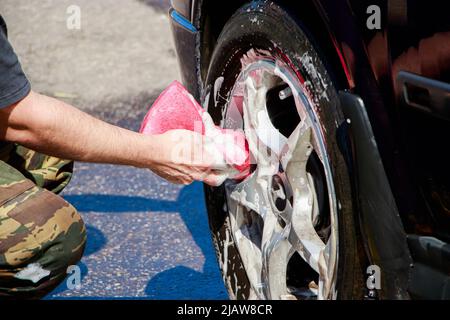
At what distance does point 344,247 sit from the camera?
1.81m

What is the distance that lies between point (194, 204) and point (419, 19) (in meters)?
2.27

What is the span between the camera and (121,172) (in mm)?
4219

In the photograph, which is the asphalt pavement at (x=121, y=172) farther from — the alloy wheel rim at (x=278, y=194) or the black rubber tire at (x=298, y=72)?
the alloy wheel rim at (x=278, y=194)

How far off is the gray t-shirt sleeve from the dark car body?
79 centimetres

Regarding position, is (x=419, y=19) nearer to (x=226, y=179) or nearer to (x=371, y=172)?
Result: (x=371, y=172)

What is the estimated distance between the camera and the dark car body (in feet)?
5.26

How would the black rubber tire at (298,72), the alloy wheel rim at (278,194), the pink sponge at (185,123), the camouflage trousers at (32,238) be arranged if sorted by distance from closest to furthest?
the black rubber tire at (298,72), the alloy wheel rim at (278,194), the camouflage trousers at (32,238), the pink sponge at (185,123)

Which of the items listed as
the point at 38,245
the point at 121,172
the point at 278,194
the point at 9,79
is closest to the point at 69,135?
the point at 9,79

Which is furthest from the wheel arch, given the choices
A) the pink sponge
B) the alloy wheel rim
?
the pink sponge

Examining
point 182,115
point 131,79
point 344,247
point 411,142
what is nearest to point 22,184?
point 182,115

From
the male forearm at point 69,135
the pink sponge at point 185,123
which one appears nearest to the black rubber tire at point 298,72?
the pink sponge at point 185,123

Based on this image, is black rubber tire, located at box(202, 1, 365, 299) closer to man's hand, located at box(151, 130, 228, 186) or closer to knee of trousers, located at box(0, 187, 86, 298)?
man's hand, located at box(151, 130, 228, 186)

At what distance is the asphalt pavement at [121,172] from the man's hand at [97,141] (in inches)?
30.3

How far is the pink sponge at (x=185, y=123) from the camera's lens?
93.3 inches
